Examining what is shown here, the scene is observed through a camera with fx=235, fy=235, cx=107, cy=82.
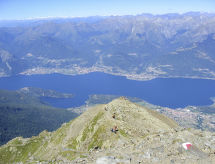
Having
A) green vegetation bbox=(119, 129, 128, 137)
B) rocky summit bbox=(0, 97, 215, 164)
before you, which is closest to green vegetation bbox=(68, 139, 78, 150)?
rocky summit bbox=(0, 97, 215, 164)

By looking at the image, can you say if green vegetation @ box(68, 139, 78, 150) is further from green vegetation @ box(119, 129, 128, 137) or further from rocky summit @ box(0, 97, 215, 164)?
green vegetation @ box(119, 129, 128, 137)

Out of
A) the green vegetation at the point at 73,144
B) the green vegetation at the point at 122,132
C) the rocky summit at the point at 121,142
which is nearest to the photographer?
the rocky summit at the point at 121,142

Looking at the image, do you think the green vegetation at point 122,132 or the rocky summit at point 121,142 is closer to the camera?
the rocky summit at point 121,142

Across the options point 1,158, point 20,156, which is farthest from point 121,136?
point 1,158

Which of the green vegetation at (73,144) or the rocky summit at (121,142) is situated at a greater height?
the rocky summit at (121,142)

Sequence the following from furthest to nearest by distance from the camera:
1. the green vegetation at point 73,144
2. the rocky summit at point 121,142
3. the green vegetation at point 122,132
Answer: the green vegetation at point 73,144, the green vegetation at point 122,132, the rocky summit at point 121,142

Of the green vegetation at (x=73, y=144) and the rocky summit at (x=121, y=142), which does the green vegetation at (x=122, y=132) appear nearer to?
the rocky summit at (x=121, y=142)

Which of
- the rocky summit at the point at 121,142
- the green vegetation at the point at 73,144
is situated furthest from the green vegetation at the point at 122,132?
the green vegetation at the point at 73,144

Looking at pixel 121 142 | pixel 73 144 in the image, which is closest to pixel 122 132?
pixel 121 142
